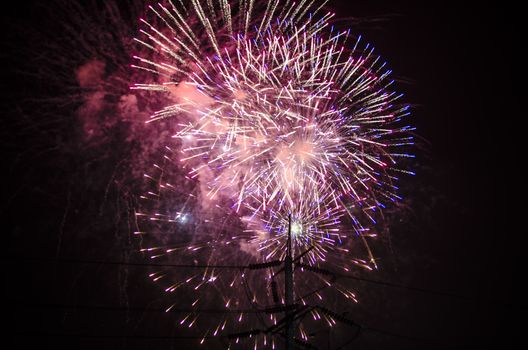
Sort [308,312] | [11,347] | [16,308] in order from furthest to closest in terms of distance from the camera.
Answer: [16,308]
[11,347]
[308,312]

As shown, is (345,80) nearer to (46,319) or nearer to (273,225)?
(273,225)

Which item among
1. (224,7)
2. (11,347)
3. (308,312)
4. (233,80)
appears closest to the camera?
(308,312)

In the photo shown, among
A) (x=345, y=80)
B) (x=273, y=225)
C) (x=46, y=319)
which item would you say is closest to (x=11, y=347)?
(x=46, y=319)

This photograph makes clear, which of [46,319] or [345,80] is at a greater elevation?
[345,80]

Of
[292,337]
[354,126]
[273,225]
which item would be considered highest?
[354,126]

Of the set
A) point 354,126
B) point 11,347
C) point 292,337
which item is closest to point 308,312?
point 292,337

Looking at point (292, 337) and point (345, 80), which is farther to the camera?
point (345, 80)

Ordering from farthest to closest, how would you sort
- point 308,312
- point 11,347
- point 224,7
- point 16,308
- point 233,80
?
1. point 16,308
2. point 11,347
3. point 233,80
4. point 224,7
5. point 308,312

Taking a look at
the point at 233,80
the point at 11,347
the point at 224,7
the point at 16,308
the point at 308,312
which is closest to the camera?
the point at 308,312

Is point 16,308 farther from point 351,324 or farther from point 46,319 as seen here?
point 351,324
